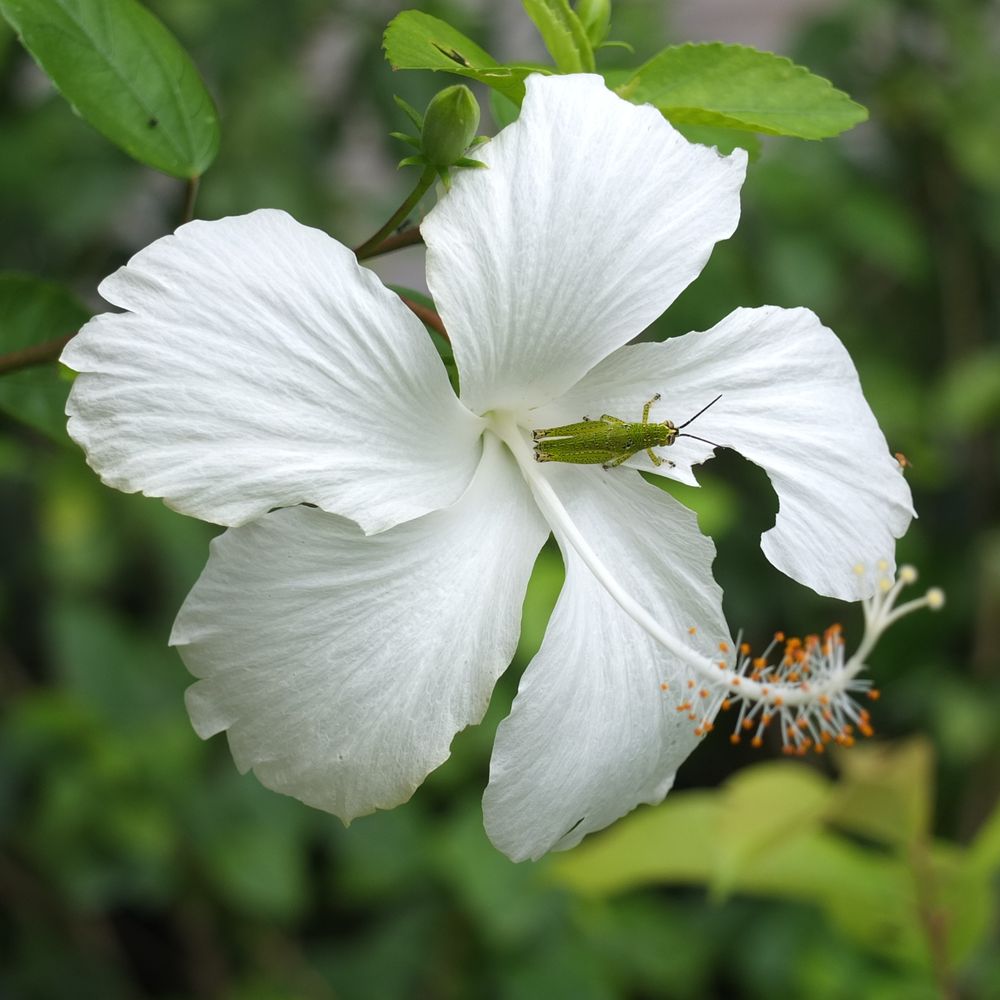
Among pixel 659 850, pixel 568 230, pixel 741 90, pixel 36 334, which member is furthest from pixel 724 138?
pixel 659 850

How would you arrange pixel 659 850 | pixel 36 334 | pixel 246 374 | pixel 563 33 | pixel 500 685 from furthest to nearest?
pixel 500 685 < pixel 659 850 < pixel 36 334 < pixel 563 33 < pixel 246 374

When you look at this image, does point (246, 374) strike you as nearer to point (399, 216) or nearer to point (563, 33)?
point (399, 216)

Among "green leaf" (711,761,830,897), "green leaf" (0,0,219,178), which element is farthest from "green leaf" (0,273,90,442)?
"green leaf" (711,761,830,897)

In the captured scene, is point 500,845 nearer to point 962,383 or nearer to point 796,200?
point 962,383

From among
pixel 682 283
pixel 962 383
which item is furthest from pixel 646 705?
pixel 962 383

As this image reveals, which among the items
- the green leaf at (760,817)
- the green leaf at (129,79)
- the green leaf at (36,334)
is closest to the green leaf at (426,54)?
the green leaf at (129,79)

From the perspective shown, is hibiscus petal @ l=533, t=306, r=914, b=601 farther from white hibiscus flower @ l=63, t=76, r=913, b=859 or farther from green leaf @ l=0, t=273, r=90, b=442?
green leaf @ l=0, t=273, r=90, b=442
